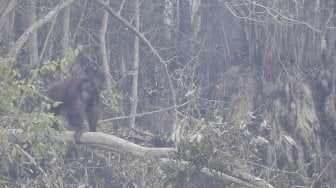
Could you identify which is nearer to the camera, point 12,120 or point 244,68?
point 12,120

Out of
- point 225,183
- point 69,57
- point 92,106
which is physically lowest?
point 225,183

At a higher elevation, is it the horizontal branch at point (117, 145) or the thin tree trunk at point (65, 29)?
the thin tree trunk at point (65, 29)

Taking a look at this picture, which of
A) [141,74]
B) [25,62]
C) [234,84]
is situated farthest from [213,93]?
[25,62]

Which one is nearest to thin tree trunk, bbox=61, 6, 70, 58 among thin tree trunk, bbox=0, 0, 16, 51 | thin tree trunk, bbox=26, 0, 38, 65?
thin tree trunk, bbox=26, 0, 38, 65

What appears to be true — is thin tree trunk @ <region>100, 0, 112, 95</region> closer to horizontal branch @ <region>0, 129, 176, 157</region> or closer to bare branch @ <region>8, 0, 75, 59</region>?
bare branch @ <region>8, 0, 75, 59</region>

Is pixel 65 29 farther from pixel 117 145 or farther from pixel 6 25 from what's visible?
pixel 117 145

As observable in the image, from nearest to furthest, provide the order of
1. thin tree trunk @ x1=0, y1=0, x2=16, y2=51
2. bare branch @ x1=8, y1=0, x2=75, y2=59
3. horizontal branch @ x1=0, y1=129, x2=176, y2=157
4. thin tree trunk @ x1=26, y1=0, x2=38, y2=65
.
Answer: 1. horizontal branch @ x1=0, y1=129, x2=176, y2=157
2. bare branch @ x1=8, y1=0, x2=75, y2=59
3. thin tree trunk @ x1=0, y1=0, x2=16, y2=51
4. thin tree trunk @ x1=26, y1=0, x2=38, y2=65

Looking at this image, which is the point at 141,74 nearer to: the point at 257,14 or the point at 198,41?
the point at 198,41

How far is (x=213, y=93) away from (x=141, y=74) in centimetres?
135

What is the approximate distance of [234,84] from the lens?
11438 millimetres

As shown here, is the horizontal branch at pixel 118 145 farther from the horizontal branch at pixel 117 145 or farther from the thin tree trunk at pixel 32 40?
the thin tree trunk at pixel 32 40

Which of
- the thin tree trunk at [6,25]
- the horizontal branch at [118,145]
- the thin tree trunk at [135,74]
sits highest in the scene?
the thin tree trunk at [6,25]

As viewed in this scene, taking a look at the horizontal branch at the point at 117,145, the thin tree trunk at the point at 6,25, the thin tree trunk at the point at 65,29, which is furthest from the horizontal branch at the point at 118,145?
the thin tree trunk at the point at 65,29

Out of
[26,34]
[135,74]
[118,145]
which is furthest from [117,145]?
[135,74]
